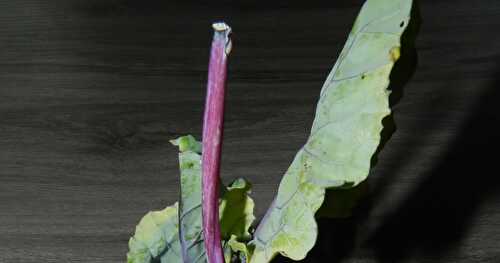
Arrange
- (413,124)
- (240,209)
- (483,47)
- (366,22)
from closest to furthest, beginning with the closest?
(366,22), (240,209), (413,124), (483,47)

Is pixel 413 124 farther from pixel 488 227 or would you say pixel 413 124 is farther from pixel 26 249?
pixel 26 249

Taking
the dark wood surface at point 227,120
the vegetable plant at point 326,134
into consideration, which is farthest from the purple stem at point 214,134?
the dark wood surface at point 227,120

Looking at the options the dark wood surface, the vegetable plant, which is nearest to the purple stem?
the vegetable plant

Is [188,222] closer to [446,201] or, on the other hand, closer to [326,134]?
[326,134]

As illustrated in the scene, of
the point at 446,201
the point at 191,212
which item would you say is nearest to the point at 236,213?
the point at 191,212

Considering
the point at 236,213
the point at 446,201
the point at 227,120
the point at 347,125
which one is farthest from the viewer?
the point at 227,120

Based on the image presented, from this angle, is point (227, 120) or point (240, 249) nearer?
point (240, 249)

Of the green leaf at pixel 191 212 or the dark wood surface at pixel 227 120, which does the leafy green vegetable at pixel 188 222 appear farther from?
the dark wood surface at pixel 227 120

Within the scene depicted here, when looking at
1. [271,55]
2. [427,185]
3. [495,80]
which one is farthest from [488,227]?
[271,55]
